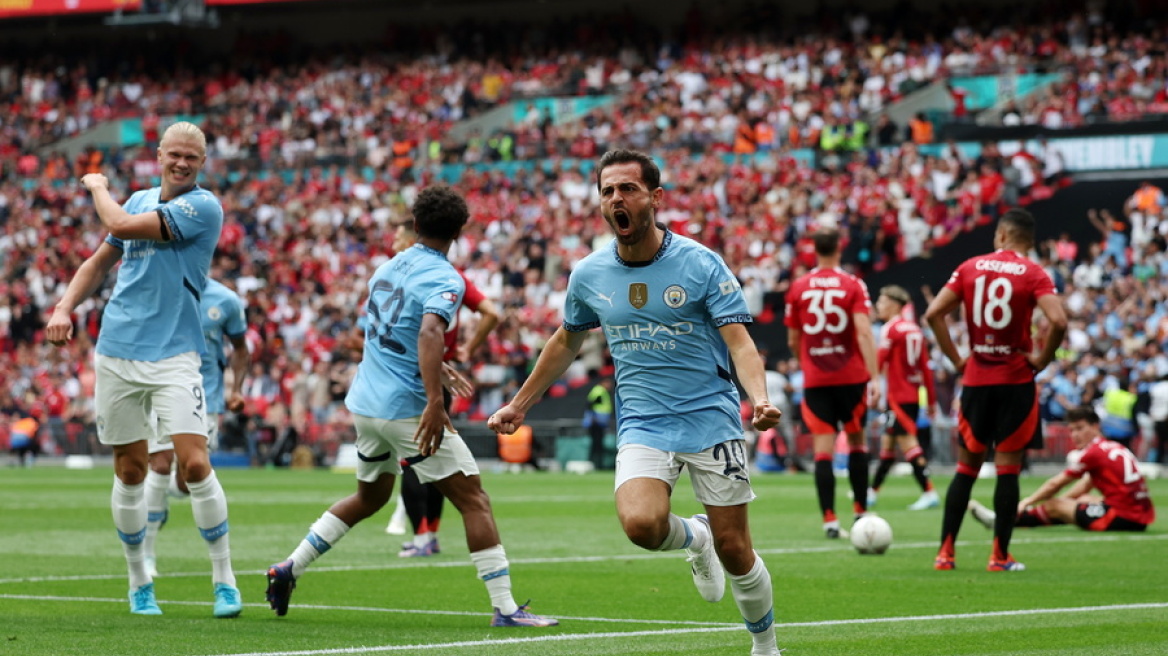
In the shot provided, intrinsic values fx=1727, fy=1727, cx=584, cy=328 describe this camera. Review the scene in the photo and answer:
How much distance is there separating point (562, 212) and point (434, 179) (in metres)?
5.25

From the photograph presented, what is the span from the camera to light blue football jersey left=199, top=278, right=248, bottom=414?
12656 millimetres

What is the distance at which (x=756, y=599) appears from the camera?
22.8 ft

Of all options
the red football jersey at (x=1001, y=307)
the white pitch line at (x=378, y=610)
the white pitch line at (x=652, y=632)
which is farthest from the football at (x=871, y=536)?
the white pitch line at (x=378, y=610)

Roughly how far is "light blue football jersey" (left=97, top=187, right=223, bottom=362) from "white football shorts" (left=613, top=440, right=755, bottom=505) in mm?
3101

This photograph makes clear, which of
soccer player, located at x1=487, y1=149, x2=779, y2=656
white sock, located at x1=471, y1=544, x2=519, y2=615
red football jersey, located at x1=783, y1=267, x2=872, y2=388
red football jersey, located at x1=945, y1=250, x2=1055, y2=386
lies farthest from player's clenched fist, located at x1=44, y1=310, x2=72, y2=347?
red football jersey, located at x1=783, y1=267, x2=872, y2=388

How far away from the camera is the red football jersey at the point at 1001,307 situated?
11312 millimetres

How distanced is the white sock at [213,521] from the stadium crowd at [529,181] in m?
18.4

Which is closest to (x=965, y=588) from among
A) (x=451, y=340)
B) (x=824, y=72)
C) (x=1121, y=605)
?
(x=1121, y=605)

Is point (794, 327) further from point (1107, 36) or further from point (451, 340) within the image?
point (1107, 36)

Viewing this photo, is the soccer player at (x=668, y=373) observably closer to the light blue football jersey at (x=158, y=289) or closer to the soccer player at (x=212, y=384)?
the light blue football jersey at (x=158, y=289)

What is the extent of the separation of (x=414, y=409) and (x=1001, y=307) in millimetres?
4276

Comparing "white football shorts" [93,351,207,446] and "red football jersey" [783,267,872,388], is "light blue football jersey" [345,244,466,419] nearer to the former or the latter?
"white football shorts" [93,351,207,446]

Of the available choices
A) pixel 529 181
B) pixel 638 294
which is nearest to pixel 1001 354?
pixel 638 294

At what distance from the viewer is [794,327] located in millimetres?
14359
